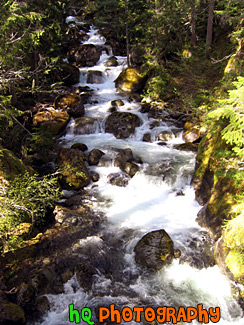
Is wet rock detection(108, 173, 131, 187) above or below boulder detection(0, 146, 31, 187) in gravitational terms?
below

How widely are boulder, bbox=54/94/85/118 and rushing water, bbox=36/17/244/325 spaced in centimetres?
330

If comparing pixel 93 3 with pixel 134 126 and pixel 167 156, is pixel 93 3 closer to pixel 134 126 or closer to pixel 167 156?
pixel 134 126

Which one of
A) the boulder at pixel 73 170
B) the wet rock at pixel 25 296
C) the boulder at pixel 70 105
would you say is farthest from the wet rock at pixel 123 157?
the wet rock at pixel 25 296

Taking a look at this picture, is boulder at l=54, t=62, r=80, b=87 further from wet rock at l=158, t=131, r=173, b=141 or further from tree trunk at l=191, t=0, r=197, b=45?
tree trunk at l=191, t=0, r=197, b=45

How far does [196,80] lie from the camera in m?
16.2

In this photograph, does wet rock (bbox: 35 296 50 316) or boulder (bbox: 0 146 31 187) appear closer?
wet rock (bbox: 35 296 50 316)

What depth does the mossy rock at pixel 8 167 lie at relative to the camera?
26.4 feet

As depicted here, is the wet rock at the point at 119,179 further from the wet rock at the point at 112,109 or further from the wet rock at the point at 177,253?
the wet rock at the point at 112,109

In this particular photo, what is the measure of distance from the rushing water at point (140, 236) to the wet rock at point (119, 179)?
24 centimetres

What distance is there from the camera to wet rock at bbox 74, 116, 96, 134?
16250mm

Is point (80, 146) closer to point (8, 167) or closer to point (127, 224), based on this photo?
point (8, 167)

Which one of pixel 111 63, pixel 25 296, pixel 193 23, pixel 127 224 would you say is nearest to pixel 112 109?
pixel 193 23

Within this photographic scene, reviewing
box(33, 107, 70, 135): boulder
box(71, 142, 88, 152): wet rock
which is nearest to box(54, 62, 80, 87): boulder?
box(33, 107, 70, 135): boulder

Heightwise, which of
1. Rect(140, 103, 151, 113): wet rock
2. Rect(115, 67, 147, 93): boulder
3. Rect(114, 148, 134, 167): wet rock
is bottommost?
Rect(114, 148, 134, 167): wet rock
